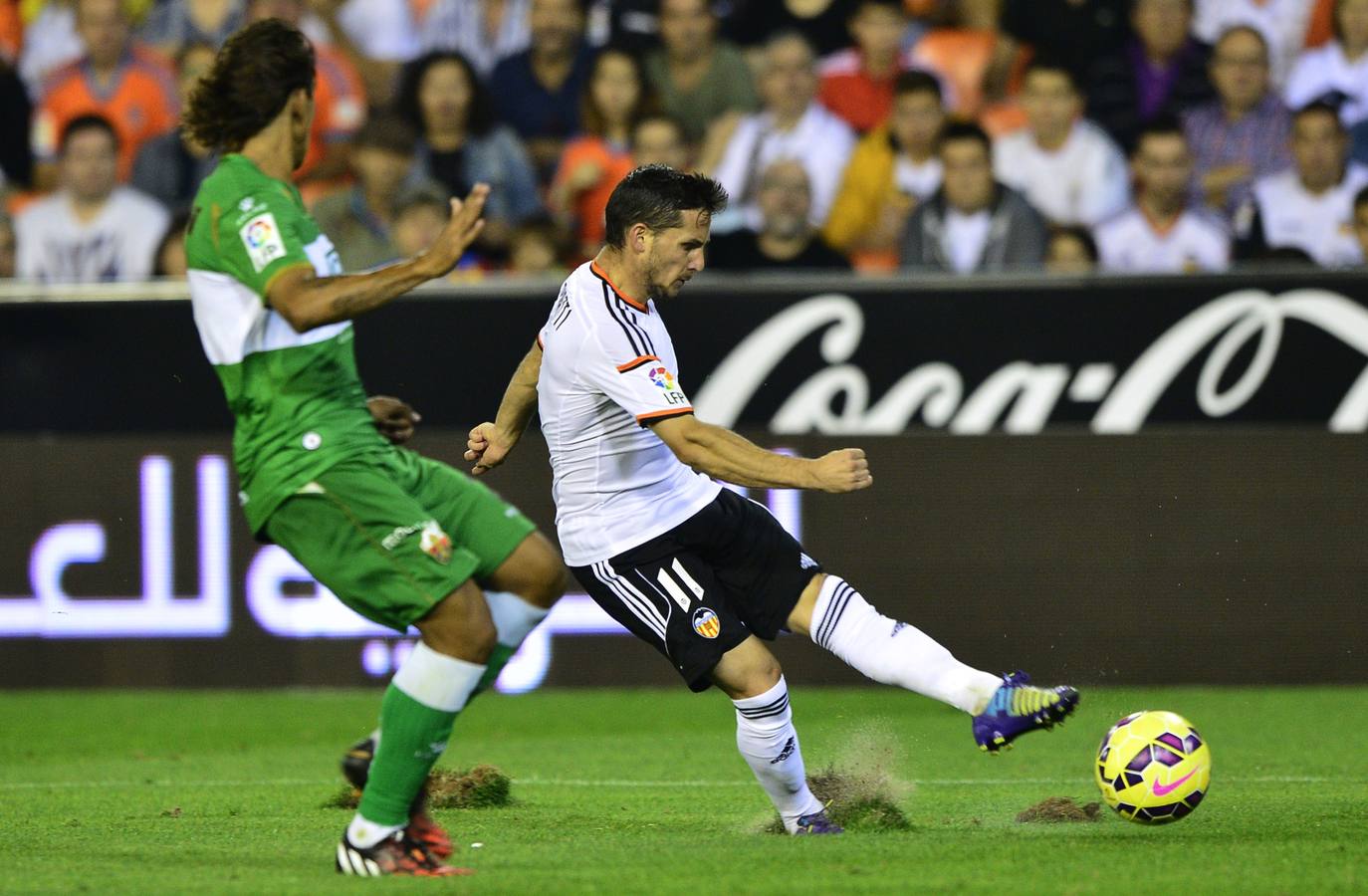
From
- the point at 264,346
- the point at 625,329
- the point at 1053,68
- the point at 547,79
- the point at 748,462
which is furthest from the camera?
the point at 547,79

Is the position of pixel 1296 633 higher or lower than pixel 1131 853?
lower

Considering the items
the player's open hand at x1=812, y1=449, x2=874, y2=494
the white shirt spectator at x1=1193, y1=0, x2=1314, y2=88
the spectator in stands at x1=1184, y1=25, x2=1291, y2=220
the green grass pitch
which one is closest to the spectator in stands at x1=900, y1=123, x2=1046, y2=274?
the spectator in stands at x1=1184, y1=25, x2=1291, y2=220

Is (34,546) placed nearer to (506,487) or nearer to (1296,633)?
(506,487)

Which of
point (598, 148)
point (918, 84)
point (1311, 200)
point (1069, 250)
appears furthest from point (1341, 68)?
point (598, 148)

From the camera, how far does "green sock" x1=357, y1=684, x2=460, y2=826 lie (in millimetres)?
5031

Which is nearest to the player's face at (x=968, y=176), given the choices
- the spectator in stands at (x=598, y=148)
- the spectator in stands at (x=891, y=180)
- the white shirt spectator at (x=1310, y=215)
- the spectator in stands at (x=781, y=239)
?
the spectator in stands at (x=891, y=180)

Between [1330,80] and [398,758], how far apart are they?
901 centimetres

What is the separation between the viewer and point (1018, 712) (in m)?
5.47

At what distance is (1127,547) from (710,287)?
271cm

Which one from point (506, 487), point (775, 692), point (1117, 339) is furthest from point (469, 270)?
point (775, 692)

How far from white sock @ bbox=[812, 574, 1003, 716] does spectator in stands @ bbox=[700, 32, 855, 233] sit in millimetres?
6390

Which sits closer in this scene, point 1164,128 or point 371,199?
point 1164,128

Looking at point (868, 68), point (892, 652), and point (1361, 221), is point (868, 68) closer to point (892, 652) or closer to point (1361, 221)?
point (1361, 221)

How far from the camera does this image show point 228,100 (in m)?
5.16
